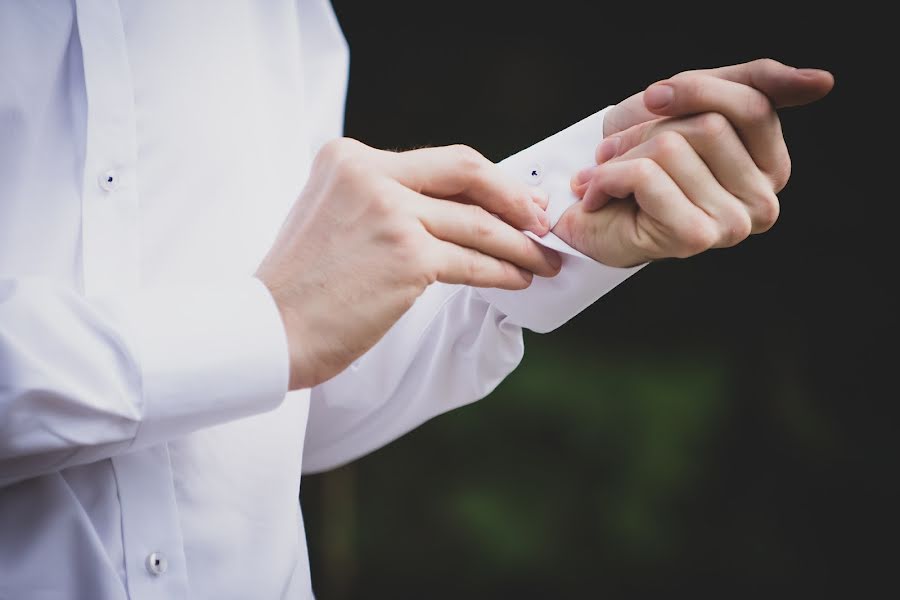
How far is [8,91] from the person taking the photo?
900 mm

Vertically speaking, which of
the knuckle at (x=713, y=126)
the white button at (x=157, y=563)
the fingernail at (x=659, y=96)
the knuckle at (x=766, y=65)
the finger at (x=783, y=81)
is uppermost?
the knuckle at (x=766, y=65)

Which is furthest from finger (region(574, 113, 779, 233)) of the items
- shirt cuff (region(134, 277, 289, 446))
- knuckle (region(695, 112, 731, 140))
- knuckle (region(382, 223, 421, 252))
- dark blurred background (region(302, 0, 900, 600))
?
dark blurred background (region(302, 0, 900, 600))

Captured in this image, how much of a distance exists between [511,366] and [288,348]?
1.39 feet

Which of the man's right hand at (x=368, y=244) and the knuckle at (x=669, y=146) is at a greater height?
the knuckle at (x=669, y=146)

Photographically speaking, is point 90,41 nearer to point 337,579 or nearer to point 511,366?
point 511,366

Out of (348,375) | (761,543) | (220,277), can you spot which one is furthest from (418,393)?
(761,543)

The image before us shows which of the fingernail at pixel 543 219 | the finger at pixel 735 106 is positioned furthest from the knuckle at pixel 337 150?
the finger at pixel 735 106

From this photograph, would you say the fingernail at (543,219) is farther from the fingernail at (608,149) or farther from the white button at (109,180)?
the white button at (109,180)

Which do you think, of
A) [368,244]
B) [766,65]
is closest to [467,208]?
[368,244]

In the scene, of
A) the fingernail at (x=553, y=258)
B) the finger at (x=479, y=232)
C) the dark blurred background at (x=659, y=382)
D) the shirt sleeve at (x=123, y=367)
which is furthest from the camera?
the dark blurred background at (x=659, y=382)

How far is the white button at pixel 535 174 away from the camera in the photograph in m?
1.03

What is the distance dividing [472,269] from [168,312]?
32 cm

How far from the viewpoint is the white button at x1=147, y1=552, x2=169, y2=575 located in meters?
0.92

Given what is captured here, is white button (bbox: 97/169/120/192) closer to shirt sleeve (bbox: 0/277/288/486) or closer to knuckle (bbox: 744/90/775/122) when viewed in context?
shirt sleeve (bbox: 0/277/288/486)
